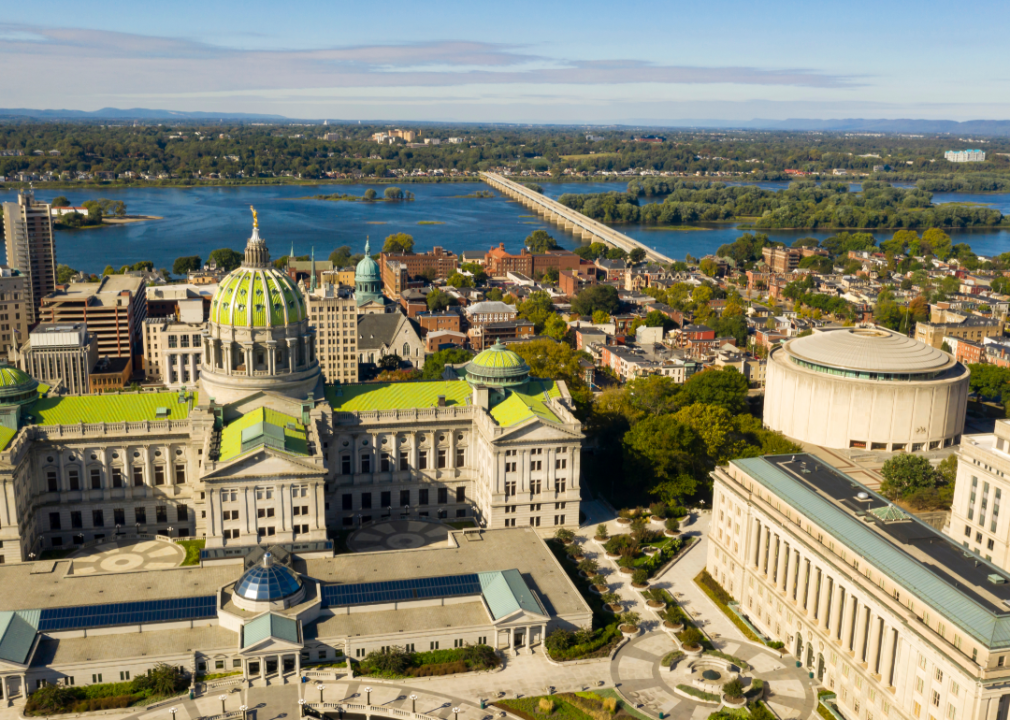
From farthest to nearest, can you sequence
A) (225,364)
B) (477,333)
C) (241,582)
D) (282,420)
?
1. (477,333)
2. (225,364)
3. (282,420)
4. (241,582)

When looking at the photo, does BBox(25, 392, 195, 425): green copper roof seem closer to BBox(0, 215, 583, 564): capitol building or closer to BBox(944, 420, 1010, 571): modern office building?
BBox(0, 215, 583, 564): capitol building

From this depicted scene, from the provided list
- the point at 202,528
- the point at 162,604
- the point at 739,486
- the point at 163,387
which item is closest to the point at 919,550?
the point at 739,486

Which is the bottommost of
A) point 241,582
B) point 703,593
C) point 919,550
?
point 703,593

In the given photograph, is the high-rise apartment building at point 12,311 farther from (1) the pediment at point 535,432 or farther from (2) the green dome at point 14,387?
(1) the pediment at point 535,432

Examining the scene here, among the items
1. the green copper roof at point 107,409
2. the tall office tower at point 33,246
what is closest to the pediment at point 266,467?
the green copper roof at point 107,409

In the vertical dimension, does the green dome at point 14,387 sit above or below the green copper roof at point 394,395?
above

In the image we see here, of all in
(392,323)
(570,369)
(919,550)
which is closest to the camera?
(919,550)

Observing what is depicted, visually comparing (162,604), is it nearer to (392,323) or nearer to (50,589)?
(50,589)
